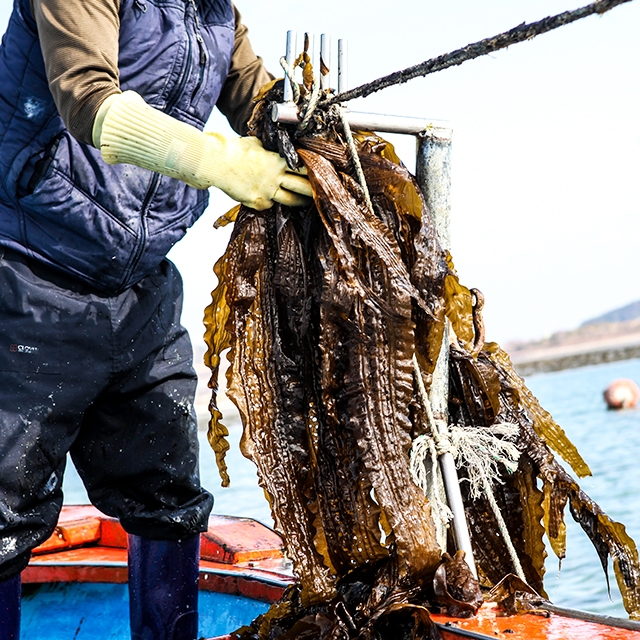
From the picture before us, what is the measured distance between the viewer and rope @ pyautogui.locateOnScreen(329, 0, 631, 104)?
1493 millimetres

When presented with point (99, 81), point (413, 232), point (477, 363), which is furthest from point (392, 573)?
point (99, 81)

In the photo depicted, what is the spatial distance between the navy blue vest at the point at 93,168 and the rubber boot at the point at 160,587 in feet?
3.14

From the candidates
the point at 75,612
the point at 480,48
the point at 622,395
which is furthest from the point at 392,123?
the point at 622,395

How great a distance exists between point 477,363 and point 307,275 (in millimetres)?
586

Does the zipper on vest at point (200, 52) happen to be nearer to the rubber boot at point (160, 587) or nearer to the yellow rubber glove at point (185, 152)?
the yellow rubber glove at point (185, 152)

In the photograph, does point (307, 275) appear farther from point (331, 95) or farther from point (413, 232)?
point (331, 95)

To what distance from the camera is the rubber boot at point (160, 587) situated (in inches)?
Answer: 110

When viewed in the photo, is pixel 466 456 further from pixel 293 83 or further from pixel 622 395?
pixel 622 395

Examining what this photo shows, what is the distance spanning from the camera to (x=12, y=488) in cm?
236

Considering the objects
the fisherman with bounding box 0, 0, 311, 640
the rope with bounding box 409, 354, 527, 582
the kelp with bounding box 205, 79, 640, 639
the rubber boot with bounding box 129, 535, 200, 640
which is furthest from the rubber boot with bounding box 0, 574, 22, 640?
the rope with bounding box 409, 354, 527, 582

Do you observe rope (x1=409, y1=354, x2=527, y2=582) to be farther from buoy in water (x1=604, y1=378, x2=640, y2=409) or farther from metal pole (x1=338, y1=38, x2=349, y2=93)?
buoy in water (x1=604, y1=378, x2=640, y2=409)

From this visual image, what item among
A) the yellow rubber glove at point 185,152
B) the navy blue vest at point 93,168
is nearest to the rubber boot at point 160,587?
the navy blue vest at point 93,168

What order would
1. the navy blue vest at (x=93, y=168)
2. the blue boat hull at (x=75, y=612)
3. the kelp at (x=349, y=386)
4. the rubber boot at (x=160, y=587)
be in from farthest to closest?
the blue boat hull at (x=75, y=612)
the rubber boot at (x=160, y=587)
the navy blue vest at (x=93, y=168)
the kelp at (x=349, y=386)

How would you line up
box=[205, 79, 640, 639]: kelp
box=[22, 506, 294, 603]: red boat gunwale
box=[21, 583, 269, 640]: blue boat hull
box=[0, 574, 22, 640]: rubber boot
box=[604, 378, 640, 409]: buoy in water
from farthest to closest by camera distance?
box=[604, 378, 640, 409]: buoy in water < box=[21, 583, 269, 640]: blue boat hull < box=[22, 506, 294, 603]: red boat gunwale < box=[0, 574, 22, 640]: rubber boot < box=[205, 79, 640, 639]: kelp
